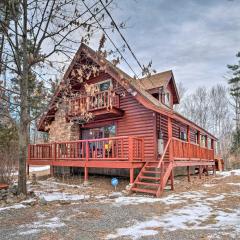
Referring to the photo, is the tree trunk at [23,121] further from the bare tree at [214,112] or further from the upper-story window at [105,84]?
the bare tree at [214,112]

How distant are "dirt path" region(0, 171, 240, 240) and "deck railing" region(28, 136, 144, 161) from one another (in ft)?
8.60

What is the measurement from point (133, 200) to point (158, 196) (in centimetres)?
106

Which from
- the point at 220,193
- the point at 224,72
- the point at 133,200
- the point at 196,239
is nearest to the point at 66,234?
the point at 196,239

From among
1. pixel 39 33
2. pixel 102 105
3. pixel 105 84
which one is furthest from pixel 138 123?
pixel 39 33

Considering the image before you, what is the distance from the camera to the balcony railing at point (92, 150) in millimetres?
11719

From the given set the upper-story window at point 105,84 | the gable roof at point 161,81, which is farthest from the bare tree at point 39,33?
the gable roof at point 161,81

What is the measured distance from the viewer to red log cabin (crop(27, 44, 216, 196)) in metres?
11.7

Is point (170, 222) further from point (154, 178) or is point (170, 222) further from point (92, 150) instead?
point (92, 150)

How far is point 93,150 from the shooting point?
14367mm

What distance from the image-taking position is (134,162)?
11445 millimetres

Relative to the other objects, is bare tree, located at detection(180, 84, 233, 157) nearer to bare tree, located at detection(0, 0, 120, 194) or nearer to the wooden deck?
the wooden deck

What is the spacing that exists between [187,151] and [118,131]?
371 centimetres

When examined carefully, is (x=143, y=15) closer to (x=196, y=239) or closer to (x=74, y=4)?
(x=74, y=4)

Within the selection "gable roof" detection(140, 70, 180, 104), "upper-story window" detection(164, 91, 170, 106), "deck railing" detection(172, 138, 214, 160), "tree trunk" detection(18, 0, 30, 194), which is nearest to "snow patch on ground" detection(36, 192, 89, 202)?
"tree trunk" detection(18, 0, 30, 194)
